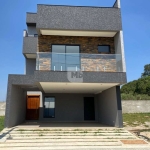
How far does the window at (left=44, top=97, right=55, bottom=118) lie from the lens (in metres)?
14.1

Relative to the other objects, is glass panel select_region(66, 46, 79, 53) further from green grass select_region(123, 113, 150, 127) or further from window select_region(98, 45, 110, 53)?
green grass select_region(123, 113, 150, 127)

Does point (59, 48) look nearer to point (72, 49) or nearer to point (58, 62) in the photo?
point (72, 49)

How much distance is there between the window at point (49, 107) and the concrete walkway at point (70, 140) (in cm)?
551

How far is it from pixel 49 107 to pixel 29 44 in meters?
5.80

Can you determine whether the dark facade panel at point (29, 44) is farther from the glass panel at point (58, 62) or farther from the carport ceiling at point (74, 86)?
the glass panel at point (58, 62)

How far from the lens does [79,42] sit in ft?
37.7

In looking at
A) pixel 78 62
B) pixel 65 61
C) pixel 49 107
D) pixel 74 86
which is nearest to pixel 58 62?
pixel 65 61

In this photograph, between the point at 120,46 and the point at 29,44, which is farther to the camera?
the point at 29,44

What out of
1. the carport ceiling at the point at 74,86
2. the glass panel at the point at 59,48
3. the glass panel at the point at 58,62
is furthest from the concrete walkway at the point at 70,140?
the glass panel at the point at 59,48

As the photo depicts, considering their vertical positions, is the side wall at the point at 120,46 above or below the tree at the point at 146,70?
below

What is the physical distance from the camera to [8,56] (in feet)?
53.7

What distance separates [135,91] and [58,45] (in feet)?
97.8

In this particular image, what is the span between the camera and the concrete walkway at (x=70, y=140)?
652 centimetres

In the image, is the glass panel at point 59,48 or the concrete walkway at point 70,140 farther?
the glass panel at point 59,48
